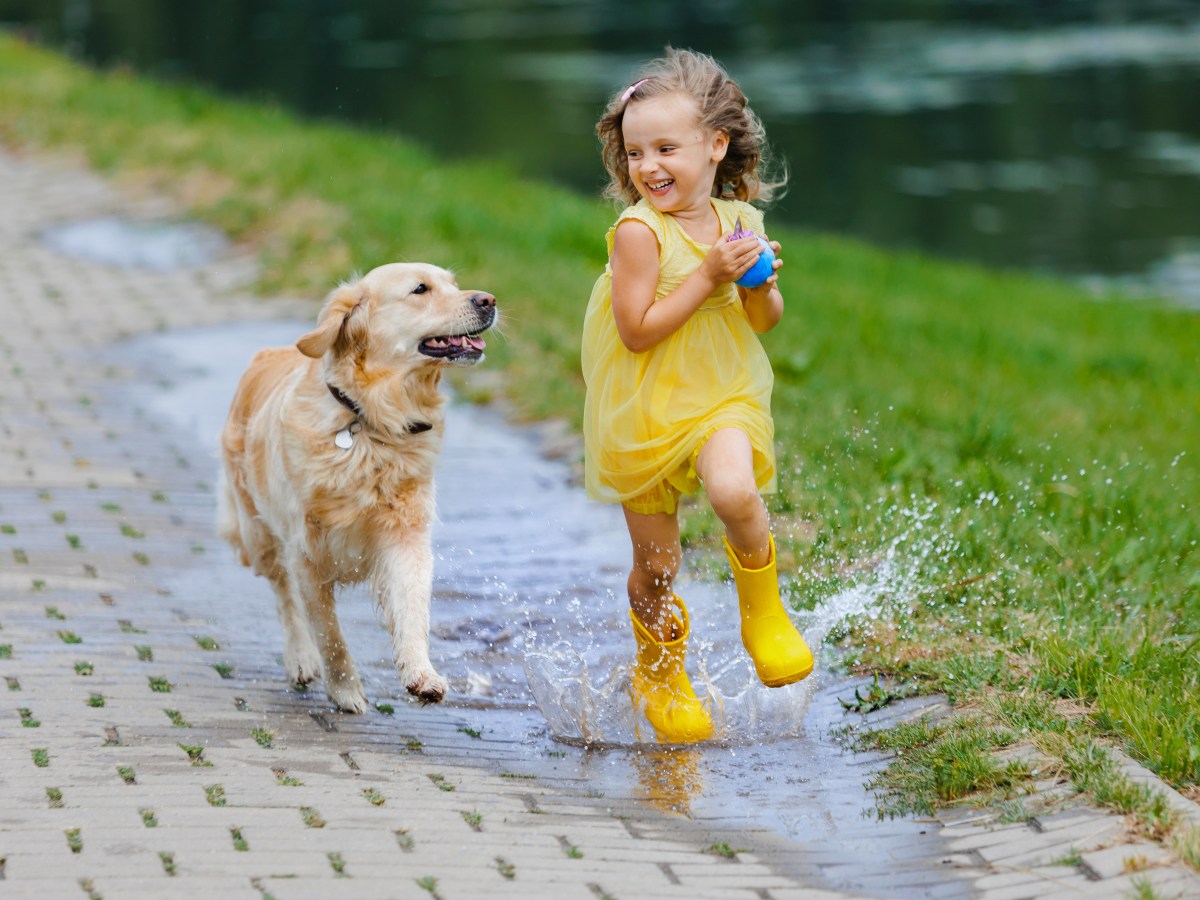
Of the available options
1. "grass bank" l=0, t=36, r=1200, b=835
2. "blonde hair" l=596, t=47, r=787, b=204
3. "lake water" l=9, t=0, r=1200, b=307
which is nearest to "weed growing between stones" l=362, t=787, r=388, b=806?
"grass bank" l=0, t=36, r=1200, b=835

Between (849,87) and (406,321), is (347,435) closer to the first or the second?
(406,321)

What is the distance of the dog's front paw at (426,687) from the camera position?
4715 millimetres

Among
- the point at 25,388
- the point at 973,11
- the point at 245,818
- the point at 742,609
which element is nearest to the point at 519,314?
the point at 25,388

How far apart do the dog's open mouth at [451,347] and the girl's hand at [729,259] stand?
857 millimetres

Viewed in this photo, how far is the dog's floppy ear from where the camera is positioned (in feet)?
16.4

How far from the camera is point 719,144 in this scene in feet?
15.9

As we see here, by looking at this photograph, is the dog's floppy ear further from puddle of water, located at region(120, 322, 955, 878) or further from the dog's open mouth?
puddle of water, located at region(120, 322, 955, 878)

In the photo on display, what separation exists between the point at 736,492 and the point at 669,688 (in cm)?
92

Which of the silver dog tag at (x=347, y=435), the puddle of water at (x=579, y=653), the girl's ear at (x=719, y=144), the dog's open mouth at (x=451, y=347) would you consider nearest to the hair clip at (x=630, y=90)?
the girl's ear at (x=719, y=144)

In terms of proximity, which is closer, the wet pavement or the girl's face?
the wet pavement

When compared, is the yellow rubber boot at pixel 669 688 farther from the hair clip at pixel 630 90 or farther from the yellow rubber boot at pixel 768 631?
the hair clip at pixel 630 90

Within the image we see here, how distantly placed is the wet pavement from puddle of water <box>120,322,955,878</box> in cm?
1

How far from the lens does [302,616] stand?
18.3ft

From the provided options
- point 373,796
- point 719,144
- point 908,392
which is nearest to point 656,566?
point 373,796
